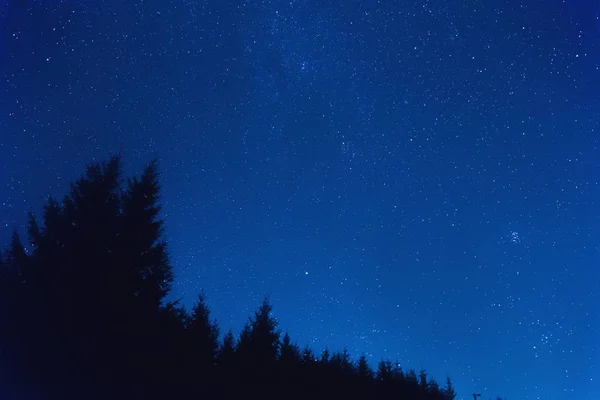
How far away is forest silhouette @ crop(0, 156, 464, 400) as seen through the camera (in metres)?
10.4

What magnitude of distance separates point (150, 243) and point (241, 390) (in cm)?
667

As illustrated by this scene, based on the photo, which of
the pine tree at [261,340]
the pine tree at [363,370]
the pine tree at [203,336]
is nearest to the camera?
the pine tree at [203,336]

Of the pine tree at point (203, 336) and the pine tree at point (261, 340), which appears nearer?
the pine tree at point (203, 336)

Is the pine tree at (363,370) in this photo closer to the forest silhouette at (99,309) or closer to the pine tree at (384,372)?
the pine tree at (384,372)

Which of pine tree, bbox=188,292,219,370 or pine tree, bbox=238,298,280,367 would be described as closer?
pine tree, bbox=188,292,219,370

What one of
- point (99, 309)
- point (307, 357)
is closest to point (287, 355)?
point (307, 357)

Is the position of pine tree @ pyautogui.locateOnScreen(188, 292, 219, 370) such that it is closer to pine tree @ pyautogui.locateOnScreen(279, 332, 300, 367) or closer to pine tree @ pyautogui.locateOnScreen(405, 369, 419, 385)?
pine tree @ pyautogui.locateOnScreen(279, 332, 300, 367)

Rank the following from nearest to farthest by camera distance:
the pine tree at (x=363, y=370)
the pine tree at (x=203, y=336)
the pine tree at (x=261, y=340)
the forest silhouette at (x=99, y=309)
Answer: the forest silhouette at (x=99, y=309) < the pine tree at (x=203, y=336) < the pine tree at (x=261, y=340) < the pine tree at (x=363, y=370)

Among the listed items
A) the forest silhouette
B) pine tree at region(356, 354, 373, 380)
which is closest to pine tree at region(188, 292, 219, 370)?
the forest silhouette

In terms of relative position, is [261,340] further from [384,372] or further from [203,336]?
[384,372]

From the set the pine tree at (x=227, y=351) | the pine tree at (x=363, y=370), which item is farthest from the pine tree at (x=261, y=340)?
the pine tree at (x=363, y=370)

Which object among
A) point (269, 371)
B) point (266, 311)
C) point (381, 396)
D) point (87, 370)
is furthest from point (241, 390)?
point (381, 396)

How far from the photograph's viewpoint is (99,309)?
1080cm

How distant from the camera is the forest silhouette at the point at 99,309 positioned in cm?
1041
